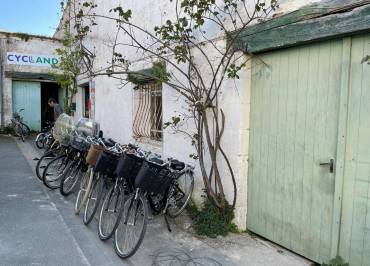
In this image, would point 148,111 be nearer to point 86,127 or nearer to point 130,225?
point 86,127

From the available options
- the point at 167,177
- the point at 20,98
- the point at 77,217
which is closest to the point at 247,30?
the point at 167,177

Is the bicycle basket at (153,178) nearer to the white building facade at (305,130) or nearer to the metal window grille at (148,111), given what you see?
the white building facade at (305,130)

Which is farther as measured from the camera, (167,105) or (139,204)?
(167,105)

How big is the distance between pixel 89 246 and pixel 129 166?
1057mm

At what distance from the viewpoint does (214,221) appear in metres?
4.62

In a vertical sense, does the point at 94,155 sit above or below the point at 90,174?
above

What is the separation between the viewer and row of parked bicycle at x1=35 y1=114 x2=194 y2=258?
4086mm

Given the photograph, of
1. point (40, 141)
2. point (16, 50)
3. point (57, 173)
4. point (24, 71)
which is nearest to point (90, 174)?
point (57, 173)

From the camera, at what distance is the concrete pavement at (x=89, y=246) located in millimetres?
3834

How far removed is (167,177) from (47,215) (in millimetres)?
2171

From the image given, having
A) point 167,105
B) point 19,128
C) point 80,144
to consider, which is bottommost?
point 19,128

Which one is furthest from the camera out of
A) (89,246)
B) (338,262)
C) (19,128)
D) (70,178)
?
(19,128)

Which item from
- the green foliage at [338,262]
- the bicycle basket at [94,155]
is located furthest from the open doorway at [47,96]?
the green foliage at [338,262]

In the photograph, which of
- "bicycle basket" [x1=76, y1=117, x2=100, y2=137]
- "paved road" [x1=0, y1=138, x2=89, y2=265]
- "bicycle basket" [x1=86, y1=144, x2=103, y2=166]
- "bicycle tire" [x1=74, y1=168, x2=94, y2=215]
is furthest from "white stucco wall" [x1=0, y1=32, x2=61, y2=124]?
"bicycle basket" [x1=86, y1=144, x2=103, y2=166]
